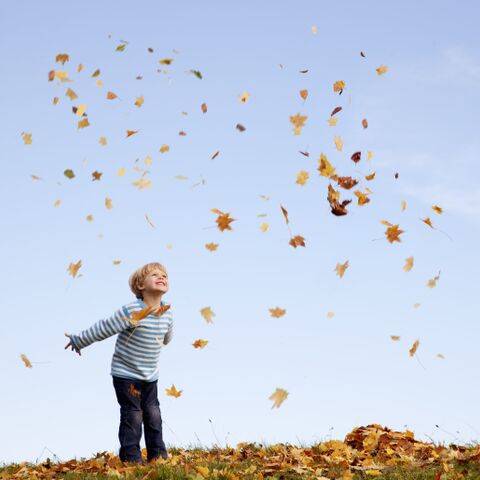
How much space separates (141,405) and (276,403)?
1.78 metres

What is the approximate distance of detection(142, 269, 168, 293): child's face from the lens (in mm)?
7715

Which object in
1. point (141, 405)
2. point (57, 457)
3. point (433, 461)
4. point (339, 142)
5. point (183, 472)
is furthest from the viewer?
point (57, 457)

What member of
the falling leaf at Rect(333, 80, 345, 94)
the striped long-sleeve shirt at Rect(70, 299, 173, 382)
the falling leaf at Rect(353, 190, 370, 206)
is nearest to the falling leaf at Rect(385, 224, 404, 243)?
the falling leaf at Rect(353, 190, 370, 206)

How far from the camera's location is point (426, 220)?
27.2 ft

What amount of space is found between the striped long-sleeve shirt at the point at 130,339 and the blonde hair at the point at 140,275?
196mm

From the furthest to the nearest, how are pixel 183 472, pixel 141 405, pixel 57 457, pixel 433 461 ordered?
pixel 57 457, pixel 141 405, pixel 433 461, pixel 183 472

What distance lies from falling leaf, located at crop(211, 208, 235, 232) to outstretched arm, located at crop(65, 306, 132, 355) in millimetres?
1388

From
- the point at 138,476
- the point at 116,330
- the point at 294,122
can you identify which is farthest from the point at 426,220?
the point at 138,476

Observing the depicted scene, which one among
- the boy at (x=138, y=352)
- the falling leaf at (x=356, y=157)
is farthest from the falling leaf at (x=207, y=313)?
the falling leaf at (x=356, y=157)

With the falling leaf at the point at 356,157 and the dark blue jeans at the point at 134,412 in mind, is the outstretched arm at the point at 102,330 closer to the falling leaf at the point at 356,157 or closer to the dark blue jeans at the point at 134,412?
the dark blue jeans at the point at 134,412

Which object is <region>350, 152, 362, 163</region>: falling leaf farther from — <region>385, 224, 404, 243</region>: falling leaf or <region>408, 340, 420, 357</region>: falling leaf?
<region>408, 340, 420, 357</region>: falling leaf

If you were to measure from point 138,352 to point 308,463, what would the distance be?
2123 mm

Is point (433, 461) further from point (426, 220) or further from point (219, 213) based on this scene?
point (219, 213)

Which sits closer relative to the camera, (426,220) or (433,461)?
(433,461)
